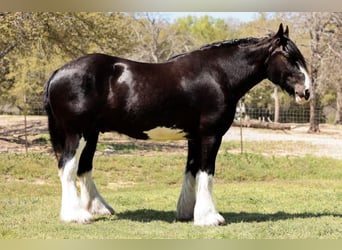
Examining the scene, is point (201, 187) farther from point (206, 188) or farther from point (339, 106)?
point (339, 106)

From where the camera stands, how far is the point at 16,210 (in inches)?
328

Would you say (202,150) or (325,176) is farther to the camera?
(325,176)

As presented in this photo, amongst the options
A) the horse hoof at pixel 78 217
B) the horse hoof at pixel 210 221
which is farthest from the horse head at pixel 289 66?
the horse hoof at pixel 78 217

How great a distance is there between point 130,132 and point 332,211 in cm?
349

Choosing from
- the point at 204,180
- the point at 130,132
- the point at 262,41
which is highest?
the point at 262,41

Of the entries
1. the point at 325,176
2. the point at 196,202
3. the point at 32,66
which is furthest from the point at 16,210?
the point at 32,66

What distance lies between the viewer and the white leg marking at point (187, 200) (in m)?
7.29

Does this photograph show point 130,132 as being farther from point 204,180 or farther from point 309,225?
point 309,225

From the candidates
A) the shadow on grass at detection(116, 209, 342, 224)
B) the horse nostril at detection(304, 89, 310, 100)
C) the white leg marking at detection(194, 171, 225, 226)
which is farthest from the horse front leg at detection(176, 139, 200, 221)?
the horse nostril at detection(304, 89, 310, 100)

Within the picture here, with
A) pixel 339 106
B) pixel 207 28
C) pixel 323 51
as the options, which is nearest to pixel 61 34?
pixel 323 51

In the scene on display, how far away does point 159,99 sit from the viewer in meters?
6.85

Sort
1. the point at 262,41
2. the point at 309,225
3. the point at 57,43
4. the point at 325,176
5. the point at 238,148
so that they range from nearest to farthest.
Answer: the point at 309,225 → the point at 262,41 → the point at 325,176 → the point at 57,43 → the point at 238,148

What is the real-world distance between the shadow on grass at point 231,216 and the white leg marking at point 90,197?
299mm

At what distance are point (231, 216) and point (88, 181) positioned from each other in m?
2.16
